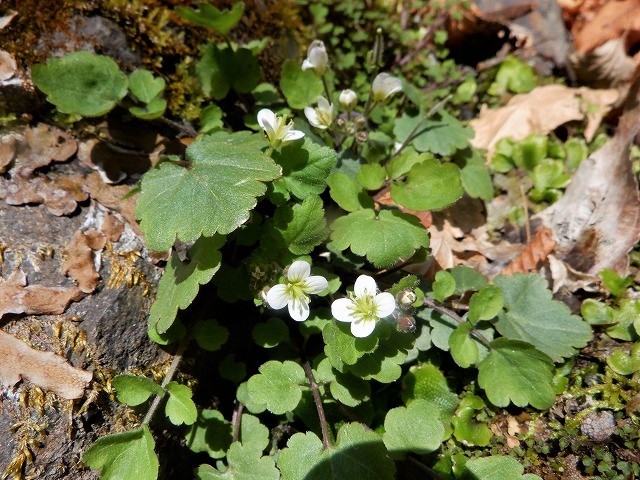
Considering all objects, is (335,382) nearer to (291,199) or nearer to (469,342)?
(469,342)

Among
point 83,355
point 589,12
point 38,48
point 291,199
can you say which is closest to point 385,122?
point 291,199

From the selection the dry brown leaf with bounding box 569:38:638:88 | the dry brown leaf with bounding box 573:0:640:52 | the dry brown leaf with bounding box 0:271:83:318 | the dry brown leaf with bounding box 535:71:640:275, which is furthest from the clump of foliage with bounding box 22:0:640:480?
the dry brown leaf with bounding box 573:0:640:52

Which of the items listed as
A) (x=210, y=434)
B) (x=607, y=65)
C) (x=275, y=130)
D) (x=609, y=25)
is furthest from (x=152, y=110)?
(x=609, y=25)

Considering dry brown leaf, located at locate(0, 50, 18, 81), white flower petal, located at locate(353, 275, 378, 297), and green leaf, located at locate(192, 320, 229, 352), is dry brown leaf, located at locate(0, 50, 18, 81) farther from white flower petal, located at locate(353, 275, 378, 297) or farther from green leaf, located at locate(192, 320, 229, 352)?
white flower petal, located at locate(353, 275, 378, 297)

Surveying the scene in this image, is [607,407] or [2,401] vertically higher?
[607,407]

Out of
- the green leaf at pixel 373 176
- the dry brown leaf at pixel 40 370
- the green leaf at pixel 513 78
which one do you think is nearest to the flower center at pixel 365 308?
the green leaf at pixel 373 176

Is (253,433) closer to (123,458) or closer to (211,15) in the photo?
(123,458)
